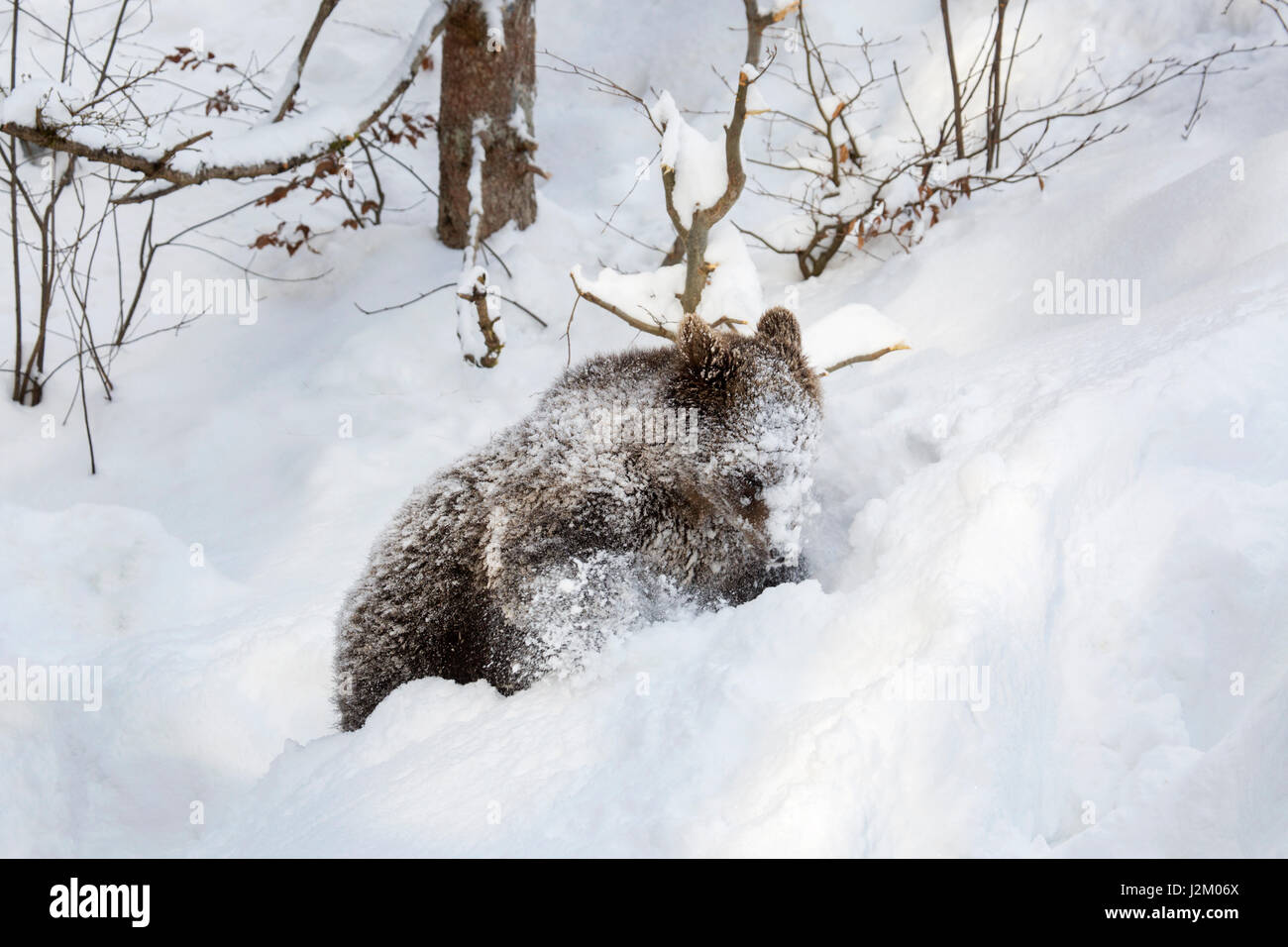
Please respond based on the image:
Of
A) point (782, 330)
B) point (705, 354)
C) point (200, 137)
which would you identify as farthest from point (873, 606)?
point (200, 137)

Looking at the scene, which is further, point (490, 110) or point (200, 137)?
point (490, 110)

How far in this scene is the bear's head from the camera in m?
2.77

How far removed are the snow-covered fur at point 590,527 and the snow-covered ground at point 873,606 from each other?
15 centimetres

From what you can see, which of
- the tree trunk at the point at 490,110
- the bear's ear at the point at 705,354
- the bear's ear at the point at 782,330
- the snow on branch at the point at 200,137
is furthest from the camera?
the tree trunk at the point at 490,110

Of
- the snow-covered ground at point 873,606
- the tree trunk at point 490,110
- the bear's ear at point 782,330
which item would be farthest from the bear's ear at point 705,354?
the tree trunk at point 490,110

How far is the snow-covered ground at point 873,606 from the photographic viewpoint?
1.78 meters

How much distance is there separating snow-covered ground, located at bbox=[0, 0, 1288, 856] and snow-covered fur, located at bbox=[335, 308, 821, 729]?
15cm

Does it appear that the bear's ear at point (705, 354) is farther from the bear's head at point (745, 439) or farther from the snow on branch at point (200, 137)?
the snow on branch at point (200, 137)

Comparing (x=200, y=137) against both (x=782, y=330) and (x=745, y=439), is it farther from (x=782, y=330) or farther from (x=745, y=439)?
(x=745, y=439)

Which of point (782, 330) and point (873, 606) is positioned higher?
point (782, 330)

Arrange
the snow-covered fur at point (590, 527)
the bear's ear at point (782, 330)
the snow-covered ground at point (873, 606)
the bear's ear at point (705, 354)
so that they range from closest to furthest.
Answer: the snow-covered ground at point (873, 606)
the snow-covered fur at point (590, 527)
the bear's ear at point (705, 354)
the bear's ear at point (782, 330)

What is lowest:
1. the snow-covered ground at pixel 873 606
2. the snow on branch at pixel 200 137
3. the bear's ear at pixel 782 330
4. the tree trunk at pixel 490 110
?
the snow-covered ground at pixel 873 606

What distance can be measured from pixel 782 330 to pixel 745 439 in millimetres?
464

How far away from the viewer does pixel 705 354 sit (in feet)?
9.05
